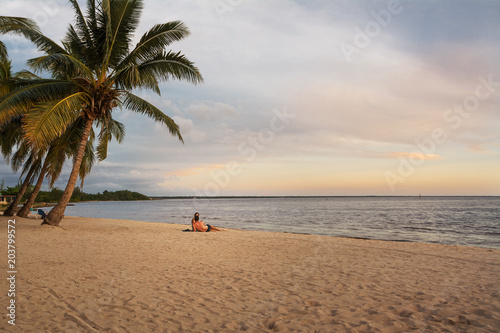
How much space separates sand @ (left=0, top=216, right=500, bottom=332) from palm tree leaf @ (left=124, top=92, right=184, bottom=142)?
636 centimetres

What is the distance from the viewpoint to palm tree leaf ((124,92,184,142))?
42.0 feet

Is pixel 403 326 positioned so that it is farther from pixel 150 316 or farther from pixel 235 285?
pixel 150 316

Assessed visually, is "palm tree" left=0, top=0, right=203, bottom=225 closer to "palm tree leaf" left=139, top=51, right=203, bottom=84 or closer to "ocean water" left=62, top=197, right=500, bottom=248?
"palm tree leaf" left=139, top=51, right=203, bottom=84

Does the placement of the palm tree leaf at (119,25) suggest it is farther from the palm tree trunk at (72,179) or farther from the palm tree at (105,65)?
the palm tree trunk at (72,179)

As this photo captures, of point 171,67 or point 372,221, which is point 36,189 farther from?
point 372,221

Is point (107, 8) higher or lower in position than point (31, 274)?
higher

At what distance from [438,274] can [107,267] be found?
23.1 feet

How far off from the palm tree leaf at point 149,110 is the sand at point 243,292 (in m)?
6.36

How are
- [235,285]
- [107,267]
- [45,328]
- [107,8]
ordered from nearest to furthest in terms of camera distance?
[45,328] → [235,285] → [107,267] → [107,8]

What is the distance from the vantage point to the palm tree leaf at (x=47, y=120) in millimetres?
9758

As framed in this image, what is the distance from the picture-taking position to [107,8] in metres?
11.7

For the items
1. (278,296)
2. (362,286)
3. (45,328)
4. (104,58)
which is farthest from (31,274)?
(104,58)

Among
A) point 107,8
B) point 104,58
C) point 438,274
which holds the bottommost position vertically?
point 438,274

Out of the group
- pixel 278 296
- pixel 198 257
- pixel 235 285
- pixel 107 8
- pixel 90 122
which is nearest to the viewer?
pixel 278 296
